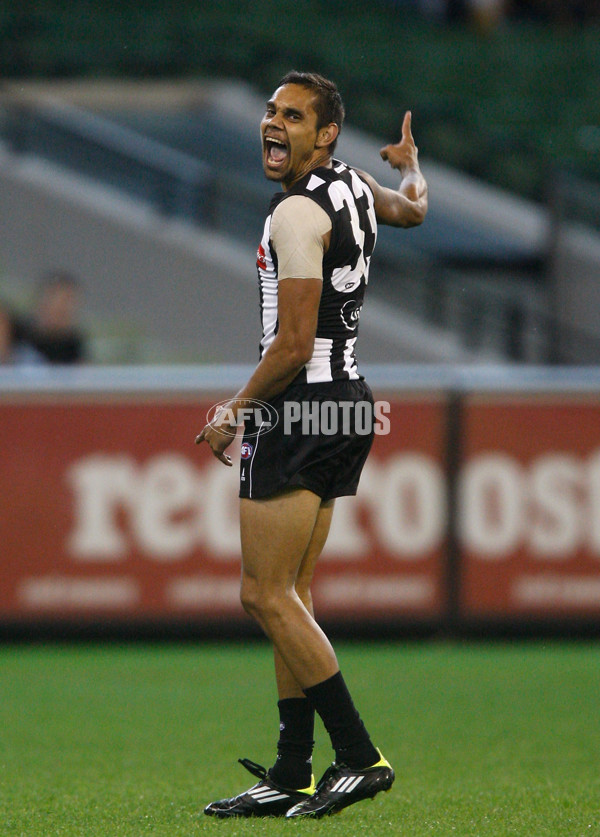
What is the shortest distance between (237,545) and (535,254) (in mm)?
7930

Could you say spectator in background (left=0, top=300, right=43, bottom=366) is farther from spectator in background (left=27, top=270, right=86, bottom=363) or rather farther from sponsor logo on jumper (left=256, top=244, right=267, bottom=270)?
sponsor logo on jumper (left=256, top=244, right=267, bottom=270)

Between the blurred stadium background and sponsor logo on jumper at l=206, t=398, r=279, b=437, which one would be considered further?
the blurred stadium background

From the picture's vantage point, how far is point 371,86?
16031 millimetres

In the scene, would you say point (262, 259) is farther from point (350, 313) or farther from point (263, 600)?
point (263, 600)

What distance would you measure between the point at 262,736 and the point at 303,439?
2.03 metres

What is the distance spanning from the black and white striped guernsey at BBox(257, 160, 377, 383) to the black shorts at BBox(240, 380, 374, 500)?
0.06m

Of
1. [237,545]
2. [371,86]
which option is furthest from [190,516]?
[371,86]

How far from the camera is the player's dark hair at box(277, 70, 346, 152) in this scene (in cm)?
411

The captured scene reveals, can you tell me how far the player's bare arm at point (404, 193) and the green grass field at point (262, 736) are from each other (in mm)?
1953

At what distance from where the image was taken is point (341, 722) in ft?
13.4

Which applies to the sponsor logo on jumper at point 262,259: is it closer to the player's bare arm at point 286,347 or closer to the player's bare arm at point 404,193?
the player's bare arm at point 286,347

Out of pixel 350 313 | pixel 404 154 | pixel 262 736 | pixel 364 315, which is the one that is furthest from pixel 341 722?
pixel 364 315

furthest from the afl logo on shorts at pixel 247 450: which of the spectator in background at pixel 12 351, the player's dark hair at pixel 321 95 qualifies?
the spectator in background at pixel 12 351

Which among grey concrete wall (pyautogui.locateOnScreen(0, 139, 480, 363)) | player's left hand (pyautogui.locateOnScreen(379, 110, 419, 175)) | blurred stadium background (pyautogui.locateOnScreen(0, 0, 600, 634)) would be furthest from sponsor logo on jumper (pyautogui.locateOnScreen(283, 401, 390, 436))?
grey concrete wall (pyautogui.locateOnScreen(0, 139, 480, 363))
